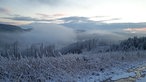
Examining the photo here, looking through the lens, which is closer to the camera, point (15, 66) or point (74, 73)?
point (15, 66)

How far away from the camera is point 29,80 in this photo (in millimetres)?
14352

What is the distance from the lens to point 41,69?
16.7m

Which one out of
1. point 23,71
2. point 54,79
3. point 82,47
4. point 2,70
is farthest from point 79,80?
point 82,47

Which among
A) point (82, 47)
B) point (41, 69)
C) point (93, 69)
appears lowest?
point (82, 47)

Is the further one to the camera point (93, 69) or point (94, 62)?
point (94, 62)

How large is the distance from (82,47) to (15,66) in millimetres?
121693

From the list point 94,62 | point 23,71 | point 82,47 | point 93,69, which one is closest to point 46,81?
point 23,71

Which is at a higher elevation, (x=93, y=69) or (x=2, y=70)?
(x=2, y=70)

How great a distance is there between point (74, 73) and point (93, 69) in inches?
153

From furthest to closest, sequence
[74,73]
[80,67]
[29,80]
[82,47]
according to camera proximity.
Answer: [82,47] < [80,67] < [74,73] < [29,80]

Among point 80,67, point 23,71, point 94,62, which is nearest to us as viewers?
point 23,71

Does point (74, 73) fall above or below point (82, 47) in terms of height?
above

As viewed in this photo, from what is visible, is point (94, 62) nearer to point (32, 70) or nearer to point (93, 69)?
point (93, 69)

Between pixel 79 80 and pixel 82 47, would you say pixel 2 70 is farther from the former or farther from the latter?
pixel 82 47
